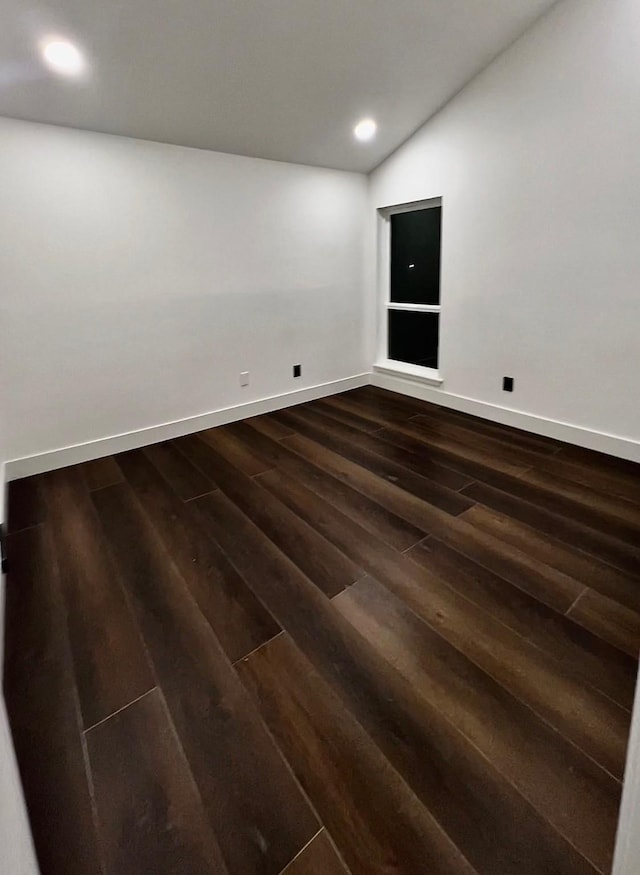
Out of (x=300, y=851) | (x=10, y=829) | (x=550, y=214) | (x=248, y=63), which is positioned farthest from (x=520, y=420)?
(x=10, y=829)

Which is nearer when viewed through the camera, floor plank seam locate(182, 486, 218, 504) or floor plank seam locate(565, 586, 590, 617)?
floor plank seam locate(565, 586, 590, 617)

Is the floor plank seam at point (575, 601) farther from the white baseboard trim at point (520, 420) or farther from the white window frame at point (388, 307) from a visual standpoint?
the white window frame at point (388, 307)

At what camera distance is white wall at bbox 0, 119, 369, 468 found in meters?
2.50

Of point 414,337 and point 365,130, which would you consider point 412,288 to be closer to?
point 414,337

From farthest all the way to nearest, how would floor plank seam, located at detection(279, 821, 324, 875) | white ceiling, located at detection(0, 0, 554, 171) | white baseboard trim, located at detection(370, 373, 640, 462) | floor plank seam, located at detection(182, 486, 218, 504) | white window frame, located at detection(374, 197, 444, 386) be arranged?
white window frame, located at detection(374, 197, 444, 386)
white baseboard trim, located at detection(370, 373, 640, 462)
floor plank seam, located at detection(182, 486, 218, 504)
white ceiling, located at detection(0, 0, 554, 171)
floor plank seam, located at detection(279, 821, 324, 875)

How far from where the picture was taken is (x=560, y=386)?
2941 millimetres

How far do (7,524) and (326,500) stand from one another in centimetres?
163

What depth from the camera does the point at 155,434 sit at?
10.4 ft

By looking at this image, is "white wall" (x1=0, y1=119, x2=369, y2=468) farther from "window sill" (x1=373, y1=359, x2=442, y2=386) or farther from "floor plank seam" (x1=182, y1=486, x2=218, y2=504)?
"floor plank seam" (x1=182, y1=486, x2=218, y2=504)

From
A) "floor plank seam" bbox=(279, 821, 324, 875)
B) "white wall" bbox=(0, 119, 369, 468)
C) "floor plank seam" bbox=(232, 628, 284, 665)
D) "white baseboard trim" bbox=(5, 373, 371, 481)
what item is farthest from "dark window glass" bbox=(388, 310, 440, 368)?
"floor plank seam" bbox=(279, 821, 324, 875)

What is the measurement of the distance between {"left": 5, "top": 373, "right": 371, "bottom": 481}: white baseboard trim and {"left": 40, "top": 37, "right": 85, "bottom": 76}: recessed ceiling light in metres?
1.98

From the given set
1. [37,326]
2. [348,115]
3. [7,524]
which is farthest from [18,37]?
[7,524]

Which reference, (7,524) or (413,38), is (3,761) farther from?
(413,38)

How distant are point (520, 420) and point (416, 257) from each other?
1838mm
